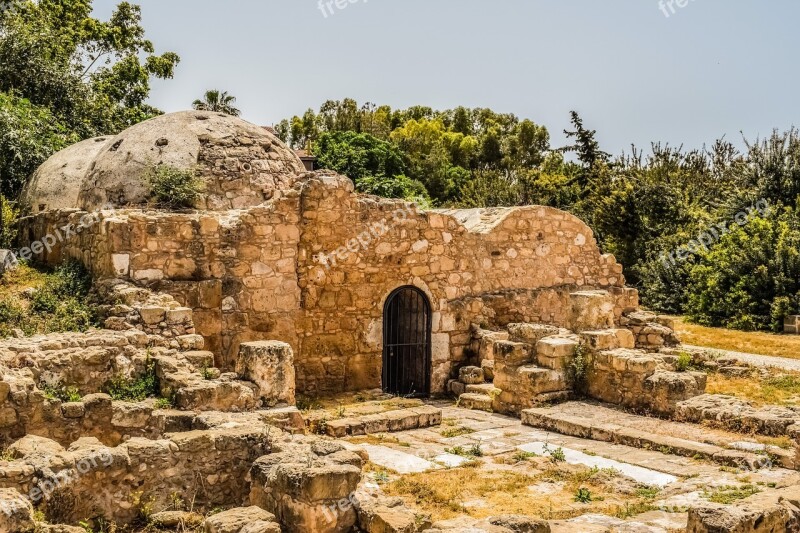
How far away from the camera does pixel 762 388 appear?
13438 mm

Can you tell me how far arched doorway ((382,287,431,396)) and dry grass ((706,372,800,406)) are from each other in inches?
190

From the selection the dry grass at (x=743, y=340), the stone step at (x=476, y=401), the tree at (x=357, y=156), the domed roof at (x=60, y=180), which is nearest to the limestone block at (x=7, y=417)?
the stone step at (x=476, y=401)

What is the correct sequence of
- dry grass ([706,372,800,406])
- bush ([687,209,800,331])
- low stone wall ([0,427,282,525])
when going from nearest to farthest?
low stone wall ([0,427,282,525]), dry grass ([706,372,800,406]), bush ([687,209,800,331])

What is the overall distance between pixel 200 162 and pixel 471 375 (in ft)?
19.2

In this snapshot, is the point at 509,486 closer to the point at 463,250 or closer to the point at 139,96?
the point at 463,250

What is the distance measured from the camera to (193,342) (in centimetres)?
1010

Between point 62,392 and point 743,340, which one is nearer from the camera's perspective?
point 62,392

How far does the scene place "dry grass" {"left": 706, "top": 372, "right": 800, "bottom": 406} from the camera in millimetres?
12578

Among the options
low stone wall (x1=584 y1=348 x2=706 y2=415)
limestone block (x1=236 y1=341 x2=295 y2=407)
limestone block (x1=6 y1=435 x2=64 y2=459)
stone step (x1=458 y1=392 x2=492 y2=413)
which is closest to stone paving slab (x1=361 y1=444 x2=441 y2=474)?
limestone block (x1=236 y1=341 x2=295 y2=407)

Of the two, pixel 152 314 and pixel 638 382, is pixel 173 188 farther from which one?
pixel 638 382

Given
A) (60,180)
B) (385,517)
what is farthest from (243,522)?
(60,180)

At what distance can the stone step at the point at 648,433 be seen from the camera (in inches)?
343

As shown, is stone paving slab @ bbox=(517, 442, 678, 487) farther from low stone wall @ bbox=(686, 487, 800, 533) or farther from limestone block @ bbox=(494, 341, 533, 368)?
limestone block @ bbox=(494, 341, 533, 368)

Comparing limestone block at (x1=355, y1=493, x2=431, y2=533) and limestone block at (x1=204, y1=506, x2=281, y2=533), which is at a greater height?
limestone block at (x1=204, y1=506, x2=281, y2=533)
